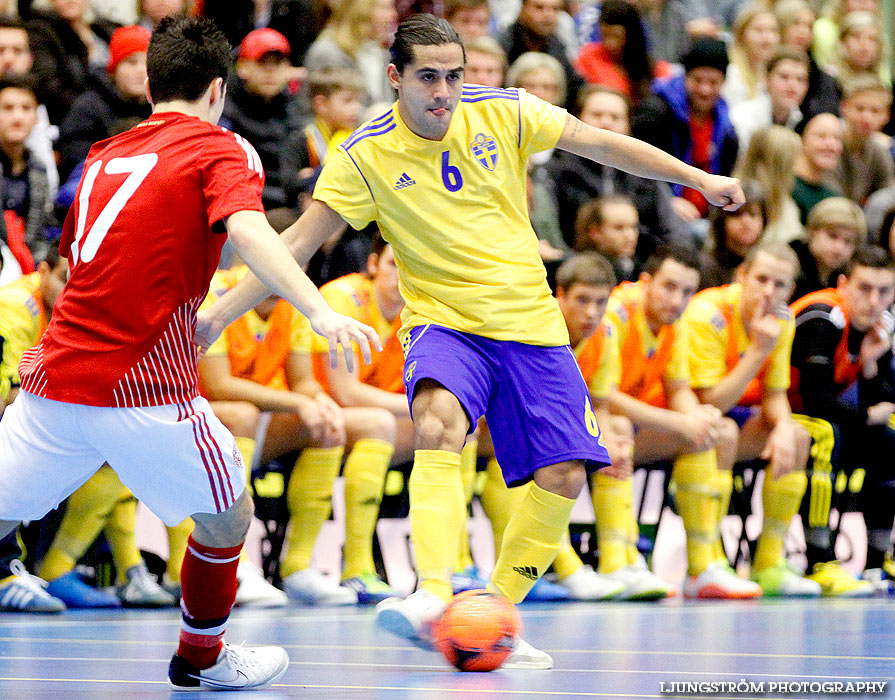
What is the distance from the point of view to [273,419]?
7.19 m

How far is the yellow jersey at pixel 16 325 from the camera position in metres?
6.66

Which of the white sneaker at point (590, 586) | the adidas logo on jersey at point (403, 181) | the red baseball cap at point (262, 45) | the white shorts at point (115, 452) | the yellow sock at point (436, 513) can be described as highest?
the adidas logo on jersey at point (403, 181)

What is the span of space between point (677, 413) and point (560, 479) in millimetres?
3075

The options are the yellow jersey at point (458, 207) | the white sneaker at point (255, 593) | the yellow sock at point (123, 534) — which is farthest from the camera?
the yellow sock at point (123, 534)

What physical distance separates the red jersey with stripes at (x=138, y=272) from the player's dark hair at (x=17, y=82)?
151 inches

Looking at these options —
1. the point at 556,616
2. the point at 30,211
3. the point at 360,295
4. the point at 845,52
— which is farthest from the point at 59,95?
the point at 845,52

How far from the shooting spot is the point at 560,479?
4852mm

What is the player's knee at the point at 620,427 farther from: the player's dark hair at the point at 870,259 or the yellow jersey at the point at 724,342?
the player's dark hair at the point at 870,259

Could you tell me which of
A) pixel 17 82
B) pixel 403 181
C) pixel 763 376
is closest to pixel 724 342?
pixel 763 376

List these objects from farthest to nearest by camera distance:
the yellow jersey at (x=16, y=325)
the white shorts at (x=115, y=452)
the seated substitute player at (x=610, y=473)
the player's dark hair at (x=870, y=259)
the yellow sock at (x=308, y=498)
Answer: the player's dark hair at (x=870, y=259)
the seated substitute player at (x=610, y=473)
the yellow sock at (x=308, y=498)
the yellow jersey at (x=16, y=325)
the white shorts at (x=115, y=452)

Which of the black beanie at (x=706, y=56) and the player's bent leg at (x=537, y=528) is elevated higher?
the black beanie at (x=706, y=56)

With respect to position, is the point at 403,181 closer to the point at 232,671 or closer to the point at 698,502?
the point at 232,671

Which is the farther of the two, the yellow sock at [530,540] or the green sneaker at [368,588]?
the green sneaker at [368,588]

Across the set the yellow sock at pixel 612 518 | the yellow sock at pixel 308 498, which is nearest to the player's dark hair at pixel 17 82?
the yellow sock at pixel 308 498
